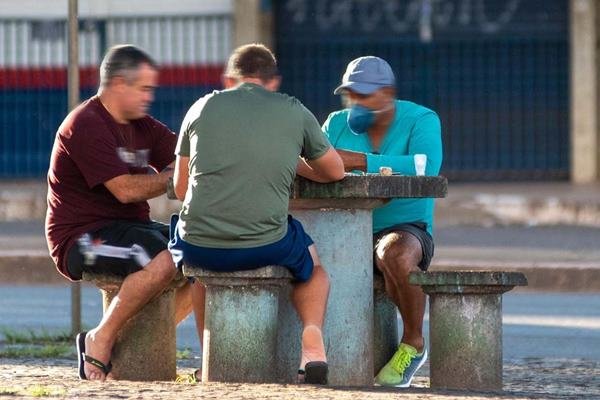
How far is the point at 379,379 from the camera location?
7.29 meters

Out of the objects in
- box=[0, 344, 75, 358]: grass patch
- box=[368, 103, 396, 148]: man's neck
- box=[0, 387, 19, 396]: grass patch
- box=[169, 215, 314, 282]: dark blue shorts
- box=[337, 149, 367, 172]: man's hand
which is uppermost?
box=[368, 103, 396, 148]: man's neck

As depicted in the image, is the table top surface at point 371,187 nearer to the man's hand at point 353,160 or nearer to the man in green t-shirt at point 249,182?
the man in green t-shirt at point 249,182

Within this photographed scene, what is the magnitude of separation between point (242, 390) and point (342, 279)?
84 cm

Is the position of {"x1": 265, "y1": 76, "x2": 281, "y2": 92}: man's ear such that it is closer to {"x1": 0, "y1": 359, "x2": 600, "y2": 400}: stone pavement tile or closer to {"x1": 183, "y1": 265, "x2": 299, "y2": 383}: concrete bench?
{"x1": 183, "y1": 265, "x2": 299, "y2": 383}: concrete bench

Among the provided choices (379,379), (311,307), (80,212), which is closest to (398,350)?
(379,379)

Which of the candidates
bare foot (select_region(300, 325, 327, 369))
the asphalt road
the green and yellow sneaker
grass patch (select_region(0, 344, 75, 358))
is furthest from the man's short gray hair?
the asphalt road

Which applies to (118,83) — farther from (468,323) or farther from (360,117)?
(468,323)

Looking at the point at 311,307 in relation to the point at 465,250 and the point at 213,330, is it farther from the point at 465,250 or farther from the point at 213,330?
the point at 465,250

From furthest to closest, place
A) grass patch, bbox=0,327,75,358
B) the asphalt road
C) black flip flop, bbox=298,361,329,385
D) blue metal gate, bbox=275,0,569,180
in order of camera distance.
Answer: blue metal gate, bbox=275,0,569,180 → the asphalt road → grass patch, bbox=0,327,75,358 → black flip flop, bbox=298,361,329,385

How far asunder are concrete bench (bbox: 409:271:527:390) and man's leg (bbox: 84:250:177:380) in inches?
38.4

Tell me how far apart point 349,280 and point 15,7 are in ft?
42.2

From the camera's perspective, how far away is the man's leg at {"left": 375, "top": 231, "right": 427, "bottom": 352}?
284 inches

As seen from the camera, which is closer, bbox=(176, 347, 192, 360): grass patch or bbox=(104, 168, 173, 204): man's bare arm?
bbox=(104, 168, 173, 204): man's bare arm

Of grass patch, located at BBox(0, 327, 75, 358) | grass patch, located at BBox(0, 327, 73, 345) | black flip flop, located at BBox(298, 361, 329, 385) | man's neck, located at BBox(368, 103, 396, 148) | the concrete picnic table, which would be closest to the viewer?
black flip flop, located at BBox(298, 361, 329, 385)
